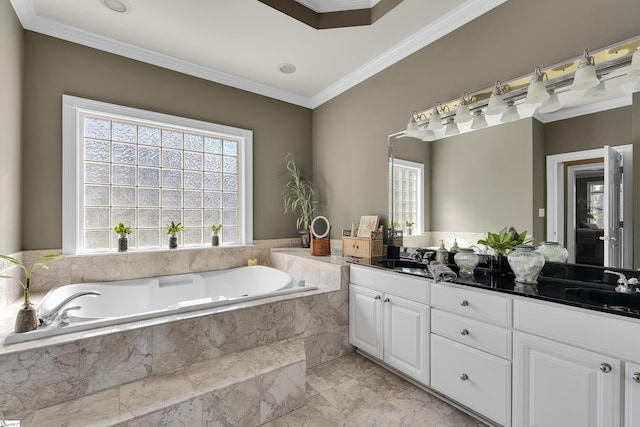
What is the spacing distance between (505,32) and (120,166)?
3.38 m

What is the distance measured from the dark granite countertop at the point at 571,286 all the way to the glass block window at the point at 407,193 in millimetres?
771

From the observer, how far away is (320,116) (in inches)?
148

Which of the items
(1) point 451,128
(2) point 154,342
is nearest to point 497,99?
(1) point 451,128

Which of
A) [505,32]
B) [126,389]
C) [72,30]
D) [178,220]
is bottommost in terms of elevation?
[126,389]

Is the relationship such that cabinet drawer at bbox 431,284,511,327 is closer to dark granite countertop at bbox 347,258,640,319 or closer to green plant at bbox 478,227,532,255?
dark granite countertop at bbox 347,258,640,319

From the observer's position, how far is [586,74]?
1503mm

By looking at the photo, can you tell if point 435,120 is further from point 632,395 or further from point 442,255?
point 632,395

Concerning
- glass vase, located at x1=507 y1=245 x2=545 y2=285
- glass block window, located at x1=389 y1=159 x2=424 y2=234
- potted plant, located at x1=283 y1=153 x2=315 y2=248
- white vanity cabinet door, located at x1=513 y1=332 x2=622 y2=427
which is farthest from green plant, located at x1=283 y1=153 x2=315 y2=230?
white vanity cabinet door, located at x1=513 y1=332 x2=622 y2=427

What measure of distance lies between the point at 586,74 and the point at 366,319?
2.06 metres

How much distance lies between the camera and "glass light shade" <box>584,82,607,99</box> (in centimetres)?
155

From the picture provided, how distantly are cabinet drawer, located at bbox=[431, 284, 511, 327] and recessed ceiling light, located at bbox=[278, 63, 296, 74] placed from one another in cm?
255

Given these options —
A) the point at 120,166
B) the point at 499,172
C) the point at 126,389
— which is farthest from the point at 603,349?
the point at 120,166

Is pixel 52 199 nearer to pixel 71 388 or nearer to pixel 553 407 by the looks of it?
pixel 71 388

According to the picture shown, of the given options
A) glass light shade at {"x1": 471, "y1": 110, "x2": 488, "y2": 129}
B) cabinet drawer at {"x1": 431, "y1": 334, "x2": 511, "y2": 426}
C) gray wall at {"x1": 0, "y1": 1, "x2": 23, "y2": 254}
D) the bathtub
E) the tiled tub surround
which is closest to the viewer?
the tiled tub surround
